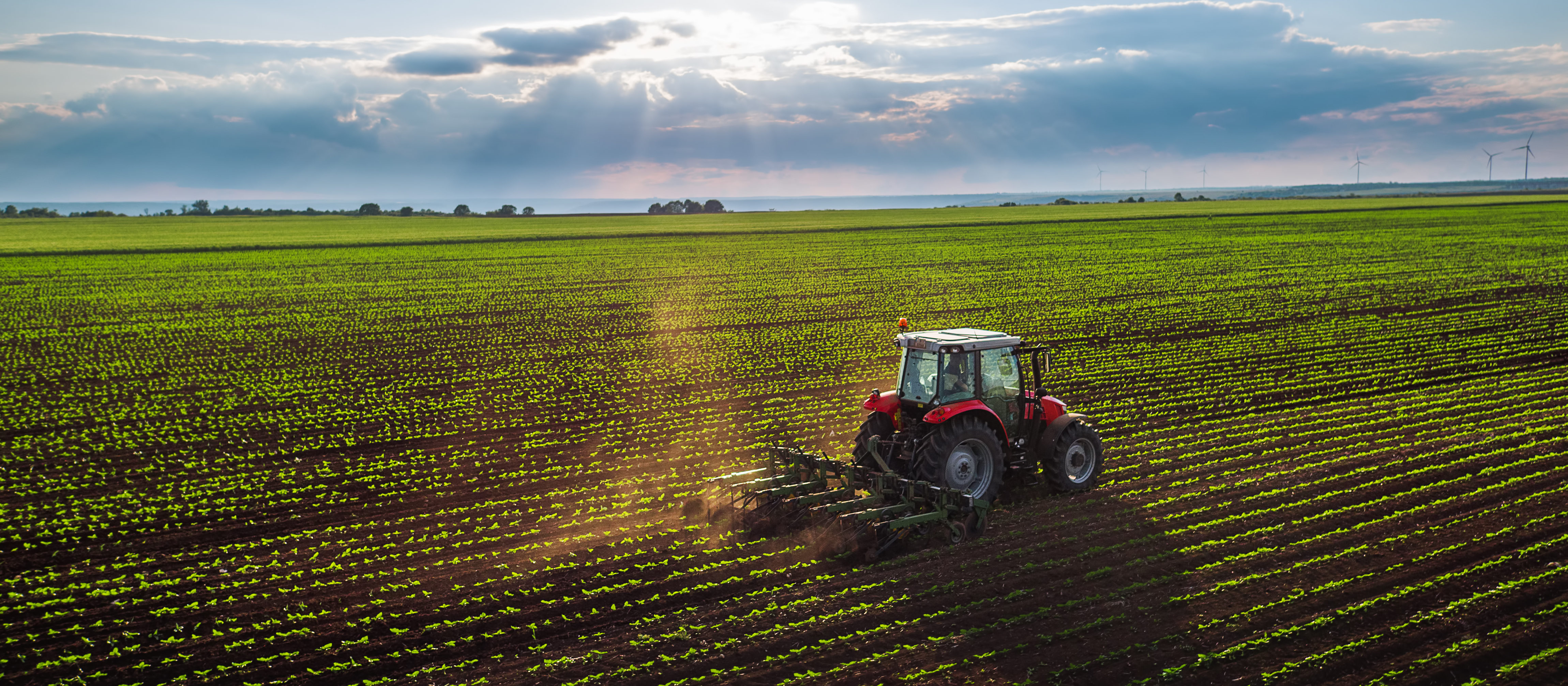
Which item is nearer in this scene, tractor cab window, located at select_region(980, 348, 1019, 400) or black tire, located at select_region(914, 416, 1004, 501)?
black tire, located at select_region(914, 416, 1004, 501)

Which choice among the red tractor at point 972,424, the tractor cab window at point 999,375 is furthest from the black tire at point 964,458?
the tractor cab window at point 999,375

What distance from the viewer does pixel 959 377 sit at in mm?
11578

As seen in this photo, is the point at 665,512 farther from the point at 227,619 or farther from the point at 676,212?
the point at 676,212

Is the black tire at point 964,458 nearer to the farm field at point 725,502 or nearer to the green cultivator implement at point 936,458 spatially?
the green cultivator implement at point 936,458

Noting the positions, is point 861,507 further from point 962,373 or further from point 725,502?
point 962,373

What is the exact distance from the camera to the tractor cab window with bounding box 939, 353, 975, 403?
37.7 feet

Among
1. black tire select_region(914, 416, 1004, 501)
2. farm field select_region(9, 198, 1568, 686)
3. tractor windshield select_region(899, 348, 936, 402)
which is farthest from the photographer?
tractor windshield select_region(899, 348, 936, 402)

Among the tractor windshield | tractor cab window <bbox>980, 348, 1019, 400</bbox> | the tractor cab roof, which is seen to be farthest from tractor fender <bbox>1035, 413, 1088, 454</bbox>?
the tractor windshield

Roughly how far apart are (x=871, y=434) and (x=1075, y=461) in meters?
2.83

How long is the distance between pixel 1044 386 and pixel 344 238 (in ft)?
237

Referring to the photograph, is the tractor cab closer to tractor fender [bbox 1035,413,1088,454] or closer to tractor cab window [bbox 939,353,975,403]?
tractor cab window [bbox 939,353,975,403]

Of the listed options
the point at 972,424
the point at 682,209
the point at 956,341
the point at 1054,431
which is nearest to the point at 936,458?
the point at 972,424

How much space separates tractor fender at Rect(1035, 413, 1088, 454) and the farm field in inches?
27.0

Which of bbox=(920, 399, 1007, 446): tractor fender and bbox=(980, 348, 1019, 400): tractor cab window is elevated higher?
bbox=(980, 348, 1019, 400): tractor cab window
